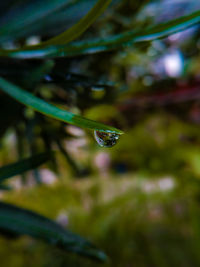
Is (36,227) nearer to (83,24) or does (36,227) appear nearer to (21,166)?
Result: (21,166)

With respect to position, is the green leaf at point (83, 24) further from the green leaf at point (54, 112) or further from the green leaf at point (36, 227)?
the green leaf at point (36, 227)

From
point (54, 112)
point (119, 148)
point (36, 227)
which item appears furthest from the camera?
point (119, 148)

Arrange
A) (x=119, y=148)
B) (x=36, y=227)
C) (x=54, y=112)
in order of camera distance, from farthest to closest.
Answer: (x=119, y=148) → (x=36, y=227) → (x=54, y=112)

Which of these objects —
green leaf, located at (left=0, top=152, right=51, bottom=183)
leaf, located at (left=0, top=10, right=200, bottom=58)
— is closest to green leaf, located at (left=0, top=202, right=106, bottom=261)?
green leaf, located at (left=0, top=152, right=51, bottom=183)

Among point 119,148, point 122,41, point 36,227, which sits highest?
point 119,148

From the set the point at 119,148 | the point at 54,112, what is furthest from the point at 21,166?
the point at 119,148

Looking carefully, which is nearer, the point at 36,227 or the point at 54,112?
the point at 54,112

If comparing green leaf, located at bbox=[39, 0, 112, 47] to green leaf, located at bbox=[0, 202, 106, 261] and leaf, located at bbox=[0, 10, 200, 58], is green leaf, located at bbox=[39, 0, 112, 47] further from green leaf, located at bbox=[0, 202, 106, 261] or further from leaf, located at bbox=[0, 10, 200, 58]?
green leaf, located at bbox=[0, 202, 106, 261]
